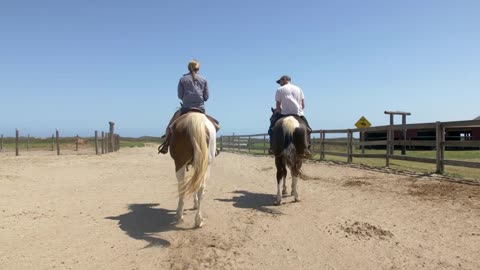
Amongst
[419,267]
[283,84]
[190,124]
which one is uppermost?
[283,84]

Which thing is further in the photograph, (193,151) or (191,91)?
(191,91)

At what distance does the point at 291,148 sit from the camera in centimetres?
638

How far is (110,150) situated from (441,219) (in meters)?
24.5

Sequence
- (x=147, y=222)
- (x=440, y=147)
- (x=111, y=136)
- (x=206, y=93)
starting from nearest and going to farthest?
(x=147, y=222) → (x=206, y=93) → (x=440, y=147) → (x=111, y=136)

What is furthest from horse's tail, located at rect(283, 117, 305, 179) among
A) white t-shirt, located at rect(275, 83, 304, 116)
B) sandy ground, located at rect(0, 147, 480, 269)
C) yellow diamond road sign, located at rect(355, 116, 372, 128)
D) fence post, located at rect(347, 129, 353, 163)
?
yellow diamond road sign, located at rect(355, 116, 372, 128)

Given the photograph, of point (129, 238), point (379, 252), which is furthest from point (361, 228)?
point (129, 238)

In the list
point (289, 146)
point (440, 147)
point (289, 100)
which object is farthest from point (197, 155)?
point (440, 147)

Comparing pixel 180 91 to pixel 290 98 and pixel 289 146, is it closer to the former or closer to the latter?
pixel 289 146

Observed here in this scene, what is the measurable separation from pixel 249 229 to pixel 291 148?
6.29ft

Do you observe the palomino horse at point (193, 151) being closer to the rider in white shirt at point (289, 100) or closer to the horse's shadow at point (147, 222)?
the horse's shadow at point (147, 222)

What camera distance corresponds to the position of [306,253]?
13.2ft

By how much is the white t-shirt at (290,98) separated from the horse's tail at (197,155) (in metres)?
2.40

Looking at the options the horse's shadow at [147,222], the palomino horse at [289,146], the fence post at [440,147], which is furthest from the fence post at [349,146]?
the horse's shadow at [147,222]

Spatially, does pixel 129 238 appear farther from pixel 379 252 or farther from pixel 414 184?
pixel 414 184
